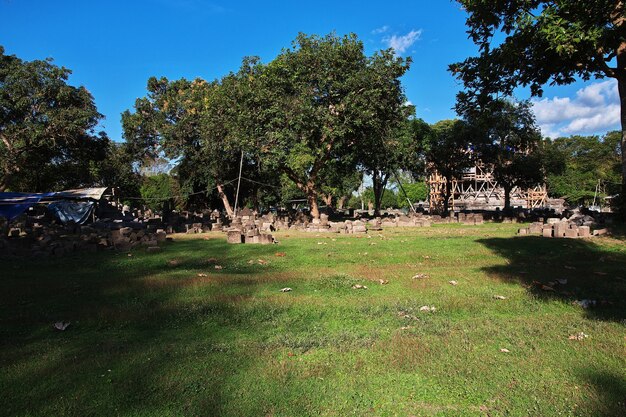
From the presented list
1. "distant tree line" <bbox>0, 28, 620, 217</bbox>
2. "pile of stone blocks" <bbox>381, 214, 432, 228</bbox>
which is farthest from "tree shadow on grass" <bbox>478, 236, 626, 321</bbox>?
"pile of stone blocks" <bbox>381, 214, 432, 228</bbox>

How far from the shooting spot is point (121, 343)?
4.88m

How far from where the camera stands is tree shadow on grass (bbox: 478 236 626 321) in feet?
21.2

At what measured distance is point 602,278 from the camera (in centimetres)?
816

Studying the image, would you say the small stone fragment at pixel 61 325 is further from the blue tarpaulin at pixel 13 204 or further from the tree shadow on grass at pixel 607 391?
the blue tarpaulin at pixel 13 204

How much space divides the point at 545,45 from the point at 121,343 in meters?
12.4

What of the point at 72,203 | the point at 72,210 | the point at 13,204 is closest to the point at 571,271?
the point at 13,204

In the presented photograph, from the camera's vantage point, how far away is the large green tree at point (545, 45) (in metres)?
9.36

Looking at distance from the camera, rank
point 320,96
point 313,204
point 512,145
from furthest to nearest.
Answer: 1. point 512,145
2. point 313,204
3. point 320,96

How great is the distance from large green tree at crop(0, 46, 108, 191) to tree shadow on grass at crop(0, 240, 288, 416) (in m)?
20.2

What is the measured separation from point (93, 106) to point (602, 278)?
1224 inches

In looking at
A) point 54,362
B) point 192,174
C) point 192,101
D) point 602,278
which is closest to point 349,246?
point 602,278

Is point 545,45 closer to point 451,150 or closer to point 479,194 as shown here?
point 451,150

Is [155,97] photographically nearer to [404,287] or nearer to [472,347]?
[404,287]

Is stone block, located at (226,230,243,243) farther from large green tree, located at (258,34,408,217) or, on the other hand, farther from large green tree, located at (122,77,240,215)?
large green tree, located at (122,77,240,215)
